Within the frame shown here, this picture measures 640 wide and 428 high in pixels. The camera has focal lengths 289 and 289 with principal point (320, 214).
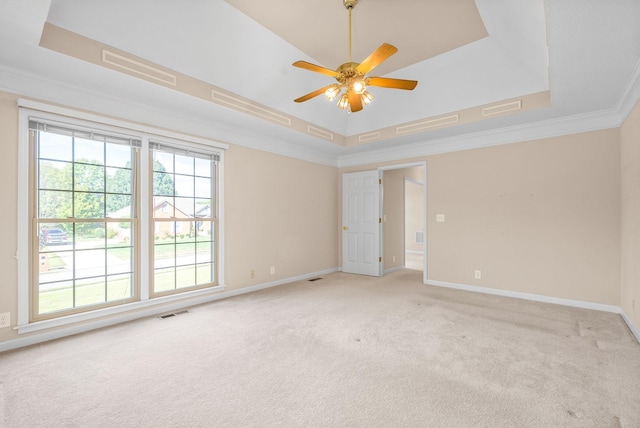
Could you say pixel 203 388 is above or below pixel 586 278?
below

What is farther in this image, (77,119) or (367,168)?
(367,168)

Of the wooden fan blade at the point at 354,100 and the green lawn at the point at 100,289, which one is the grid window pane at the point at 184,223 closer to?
the green lawn at the point at 100,289

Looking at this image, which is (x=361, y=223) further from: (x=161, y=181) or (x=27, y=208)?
(x=27, y=208)

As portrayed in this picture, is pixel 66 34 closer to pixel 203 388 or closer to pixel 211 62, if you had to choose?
pixel 211 62

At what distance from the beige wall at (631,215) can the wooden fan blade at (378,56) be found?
2804mm

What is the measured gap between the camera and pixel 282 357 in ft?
8.50

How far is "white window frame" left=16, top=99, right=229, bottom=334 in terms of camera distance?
2.81m

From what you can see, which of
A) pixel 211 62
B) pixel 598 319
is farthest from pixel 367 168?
pixel 598 319

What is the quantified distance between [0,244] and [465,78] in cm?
570

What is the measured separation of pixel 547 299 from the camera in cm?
419

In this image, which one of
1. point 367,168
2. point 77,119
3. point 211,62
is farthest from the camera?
point 367,168

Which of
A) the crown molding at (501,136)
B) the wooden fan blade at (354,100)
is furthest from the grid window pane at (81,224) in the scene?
the crown molding at (501,136)

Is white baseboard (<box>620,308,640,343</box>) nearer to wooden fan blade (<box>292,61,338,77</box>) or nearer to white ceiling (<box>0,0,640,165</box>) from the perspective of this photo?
white ceiling (<box>0,0,640,165</box>)

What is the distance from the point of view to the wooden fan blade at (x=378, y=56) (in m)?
2.29
